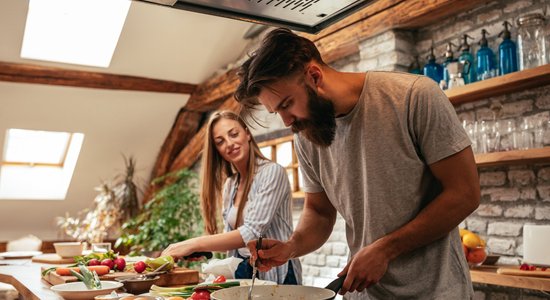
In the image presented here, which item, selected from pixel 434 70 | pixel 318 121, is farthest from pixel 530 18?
pixel 318 121

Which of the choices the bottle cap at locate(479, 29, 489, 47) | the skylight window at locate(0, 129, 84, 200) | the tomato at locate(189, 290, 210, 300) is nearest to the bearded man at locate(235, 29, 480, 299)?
the tomato at locate(189, 290, 210, 300)

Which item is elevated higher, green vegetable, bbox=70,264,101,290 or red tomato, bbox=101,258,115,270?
red tomato, bbox=101,258,115,270

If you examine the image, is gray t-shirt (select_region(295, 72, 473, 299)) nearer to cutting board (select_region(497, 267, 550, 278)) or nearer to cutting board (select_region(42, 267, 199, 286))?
cutting board (select_region(42, 267, 199, 286))

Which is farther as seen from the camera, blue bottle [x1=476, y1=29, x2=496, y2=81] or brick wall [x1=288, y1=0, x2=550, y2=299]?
blue bottle [x1=476, y1=29, x2=496, y2=81]

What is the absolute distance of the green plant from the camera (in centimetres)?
517

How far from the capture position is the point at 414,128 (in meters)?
1.31

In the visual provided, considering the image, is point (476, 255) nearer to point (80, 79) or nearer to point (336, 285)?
point (336, 285)

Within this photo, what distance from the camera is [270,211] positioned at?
2.31 metres

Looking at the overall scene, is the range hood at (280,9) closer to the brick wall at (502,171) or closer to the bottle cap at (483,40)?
the brick wall at (502,171)

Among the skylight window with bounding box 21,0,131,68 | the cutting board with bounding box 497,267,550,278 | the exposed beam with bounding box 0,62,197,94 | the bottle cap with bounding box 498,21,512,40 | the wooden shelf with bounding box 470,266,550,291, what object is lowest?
the wooden shelf with bounding box 470,266,550,291

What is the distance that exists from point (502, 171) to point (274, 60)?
6.86 ft

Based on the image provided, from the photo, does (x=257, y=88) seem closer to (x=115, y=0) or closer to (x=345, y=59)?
(x=345, y=59)

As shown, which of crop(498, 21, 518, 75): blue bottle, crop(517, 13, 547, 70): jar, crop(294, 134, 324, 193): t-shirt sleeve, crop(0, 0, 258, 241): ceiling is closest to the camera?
crop(294, 134, 324, 193): t-shirt sleeve

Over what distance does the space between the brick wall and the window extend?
1480 mm
